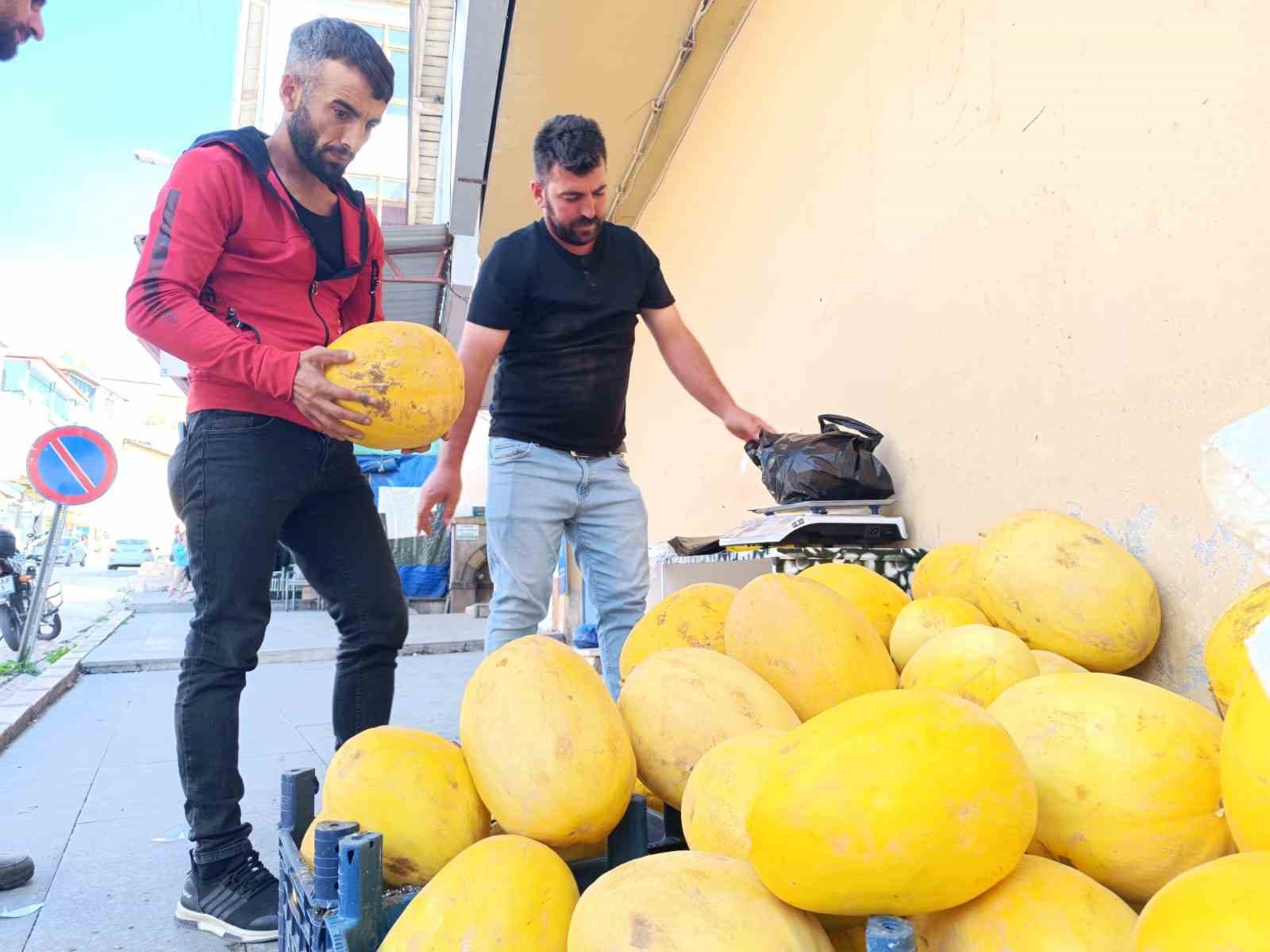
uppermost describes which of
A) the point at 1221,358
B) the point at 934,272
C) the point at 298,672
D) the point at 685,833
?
the point at 934,272

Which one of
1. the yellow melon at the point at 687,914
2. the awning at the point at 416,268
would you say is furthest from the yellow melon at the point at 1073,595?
the awning at the point at 416,268

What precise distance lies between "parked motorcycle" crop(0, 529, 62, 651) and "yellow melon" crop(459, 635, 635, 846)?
7.49 metres

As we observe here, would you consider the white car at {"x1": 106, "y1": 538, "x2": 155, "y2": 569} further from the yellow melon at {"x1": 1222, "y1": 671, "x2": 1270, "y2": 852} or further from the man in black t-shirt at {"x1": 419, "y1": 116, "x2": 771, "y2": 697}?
the yellow melon at {"x1": 1222, "y1": 671, "x2": 1270, "y2": 852}

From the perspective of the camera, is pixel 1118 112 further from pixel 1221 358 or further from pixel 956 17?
pixel 956 17

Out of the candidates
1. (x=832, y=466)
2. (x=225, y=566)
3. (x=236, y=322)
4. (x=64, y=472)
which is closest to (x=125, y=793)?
(x=225, y=566)

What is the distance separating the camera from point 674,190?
6.70 metres

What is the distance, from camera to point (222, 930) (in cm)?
195

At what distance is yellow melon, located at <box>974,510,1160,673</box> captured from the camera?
1701 millimetres

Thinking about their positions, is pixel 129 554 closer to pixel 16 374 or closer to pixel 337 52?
pixel 16 374

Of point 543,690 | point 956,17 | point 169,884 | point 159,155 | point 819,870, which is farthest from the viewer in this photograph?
point 159,155

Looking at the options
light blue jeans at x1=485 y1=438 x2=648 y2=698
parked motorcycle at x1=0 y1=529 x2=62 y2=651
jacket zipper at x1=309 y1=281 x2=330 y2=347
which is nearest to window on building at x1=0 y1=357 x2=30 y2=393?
parked motorcycle at x1=0 y1=529 x2=62 y2=651

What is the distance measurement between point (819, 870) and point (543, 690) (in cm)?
54

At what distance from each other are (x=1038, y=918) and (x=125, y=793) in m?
3.80

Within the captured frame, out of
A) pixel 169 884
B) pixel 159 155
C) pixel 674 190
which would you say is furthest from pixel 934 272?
pixel 159 155
